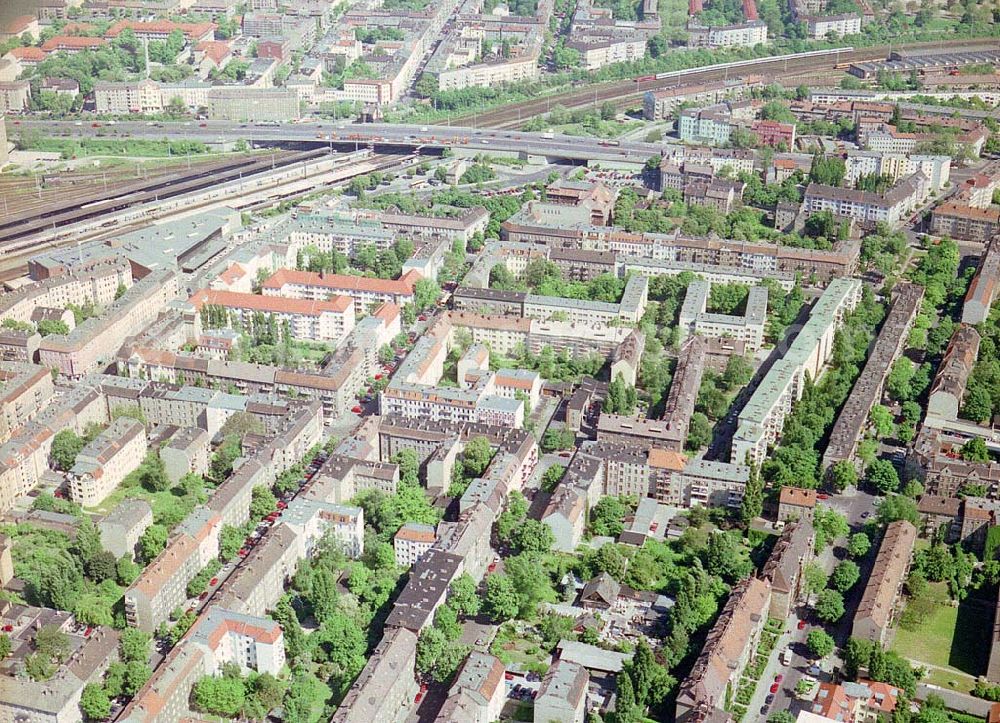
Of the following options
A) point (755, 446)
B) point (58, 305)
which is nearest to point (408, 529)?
point (755, 446)

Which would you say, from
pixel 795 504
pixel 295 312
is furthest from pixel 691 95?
pixel 795 504

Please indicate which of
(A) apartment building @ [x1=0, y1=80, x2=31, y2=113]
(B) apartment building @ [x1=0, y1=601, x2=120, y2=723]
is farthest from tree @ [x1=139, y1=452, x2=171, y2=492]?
(A) apartment building @ [x1=0, y1=80, x2=31, y2=113]

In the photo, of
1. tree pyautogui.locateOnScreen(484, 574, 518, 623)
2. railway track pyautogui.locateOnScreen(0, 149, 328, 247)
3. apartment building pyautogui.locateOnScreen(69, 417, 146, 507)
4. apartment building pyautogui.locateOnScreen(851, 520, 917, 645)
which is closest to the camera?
apartment building pyautogui.locateOnScreen(851, 520, 917, 645)

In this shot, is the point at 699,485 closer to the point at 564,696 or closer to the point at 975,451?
the point at 975,451

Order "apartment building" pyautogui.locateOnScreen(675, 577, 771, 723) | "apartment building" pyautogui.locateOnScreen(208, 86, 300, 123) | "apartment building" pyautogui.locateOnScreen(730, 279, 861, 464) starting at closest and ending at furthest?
"apartment building" pyautogui.locateOnScreen(675, 577, 771, 723) → "apartment building" pyautogui.locateOnScreen(730, 279, 861, 464) → "apartment building" pyautogui.locateOnScreen(208, 86, 300, 123)

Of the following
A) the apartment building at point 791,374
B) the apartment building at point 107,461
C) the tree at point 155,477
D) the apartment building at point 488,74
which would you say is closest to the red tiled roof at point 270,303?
the apartment building at point 107,461

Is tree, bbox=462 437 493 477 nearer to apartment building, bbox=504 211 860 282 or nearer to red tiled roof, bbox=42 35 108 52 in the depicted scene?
apartment building, bbox=504 211 860 282
